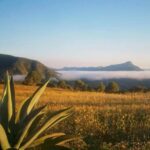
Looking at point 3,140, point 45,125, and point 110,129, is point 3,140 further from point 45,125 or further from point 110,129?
point 110,129

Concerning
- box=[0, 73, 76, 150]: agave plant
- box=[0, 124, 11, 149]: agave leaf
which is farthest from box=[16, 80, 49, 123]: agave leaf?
box=[0, 124, 11, 149]: agave leaf

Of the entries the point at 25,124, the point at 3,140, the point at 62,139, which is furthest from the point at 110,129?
the point at 3,140

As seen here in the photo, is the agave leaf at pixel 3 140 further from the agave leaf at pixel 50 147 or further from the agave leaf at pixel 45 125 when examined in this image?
the agave leaf at pixel 50 147

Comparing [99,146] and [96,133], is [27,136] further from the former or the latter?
[96,133]

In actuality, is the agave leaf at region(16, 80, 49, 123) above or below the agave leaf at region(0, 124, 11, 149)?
above

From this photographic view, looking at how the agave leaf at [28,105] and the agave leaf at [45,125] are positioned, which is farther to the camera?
the agave leaf at [28,105]

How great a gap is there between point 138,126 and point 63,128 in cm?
189

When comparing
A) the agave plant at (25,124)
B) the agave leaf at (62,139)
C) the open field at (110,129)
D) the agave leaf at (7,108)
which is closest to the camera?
the agave plant at (25,124)

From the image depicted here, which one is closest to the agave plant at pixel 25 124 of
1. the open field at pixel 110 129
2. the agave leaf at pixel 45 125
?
the agave leaf at pixel 45 125

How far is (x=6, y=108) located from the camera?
22.3 ft

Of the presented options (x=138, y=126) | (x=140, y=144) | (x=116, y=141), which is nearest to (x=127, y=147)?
(x=140, y=144)

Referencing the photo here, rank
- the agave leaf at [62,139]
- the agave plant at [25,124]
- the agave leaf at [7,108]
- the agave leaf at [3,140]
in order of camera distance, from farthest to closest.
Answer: the agave leaf at [62,139] < the agave leaf at [7,108] < the agave plant at [25,124] < the agave leaf at [3,140]

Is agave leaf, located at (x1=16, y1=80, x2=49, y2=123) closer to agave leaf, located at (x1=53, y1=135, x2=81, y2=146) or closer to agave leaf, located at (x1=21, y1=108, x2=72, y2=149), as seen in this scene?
agave leaf, located at (x1=21, y1=108, x2=72, y2=149)

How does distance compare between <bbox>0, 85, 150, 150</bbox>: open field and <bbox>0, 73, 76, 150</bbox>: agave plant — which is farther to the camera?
<bbox>0, 85, 150, 150</bbox>: open field
